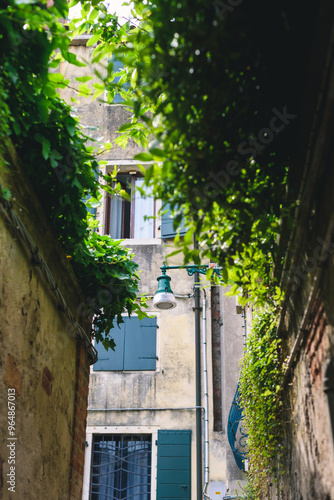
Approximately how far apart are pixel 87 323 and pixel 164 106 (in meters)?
3.27

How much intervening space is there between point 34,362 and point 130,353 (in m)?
7.84

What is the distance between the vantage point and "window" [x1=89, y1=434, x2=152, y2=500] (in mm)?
10883

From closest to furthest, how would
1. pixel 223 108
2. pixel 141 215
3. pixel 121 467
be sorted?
pixel 223 108 → pixel 121 467 → pixel 141 215

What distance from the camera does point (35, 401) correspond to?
4.06m

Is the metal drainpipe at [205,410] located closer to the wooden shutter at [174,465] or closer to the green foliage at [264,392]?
the wooden shutter at [174,465]

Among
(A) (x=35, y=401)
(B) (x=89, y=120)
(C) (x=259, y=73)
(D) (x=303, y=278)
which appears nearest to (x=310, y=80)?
(C) (x=259, y=73)

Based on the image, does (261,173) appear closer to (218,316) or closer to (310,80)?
(310,80)

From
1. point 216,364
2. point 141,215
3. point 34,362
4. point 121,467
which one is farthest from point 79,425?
point 141,215

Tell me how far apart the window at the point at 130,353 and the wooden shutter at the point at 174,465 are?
4.58 feet

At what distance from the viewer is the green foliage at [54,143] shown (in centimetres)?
319

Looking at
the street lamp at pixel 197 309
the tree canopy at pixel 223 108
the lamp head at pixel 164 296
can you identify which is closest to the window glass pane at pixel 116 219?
the street lamp at pixel 197 309

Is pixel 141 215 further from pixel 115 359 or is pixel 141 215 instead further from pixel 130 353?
pixel 115 359

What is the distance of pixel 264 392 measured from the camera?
4.90 m

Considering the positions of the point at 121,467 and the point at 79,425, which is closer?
the point at 79,425
